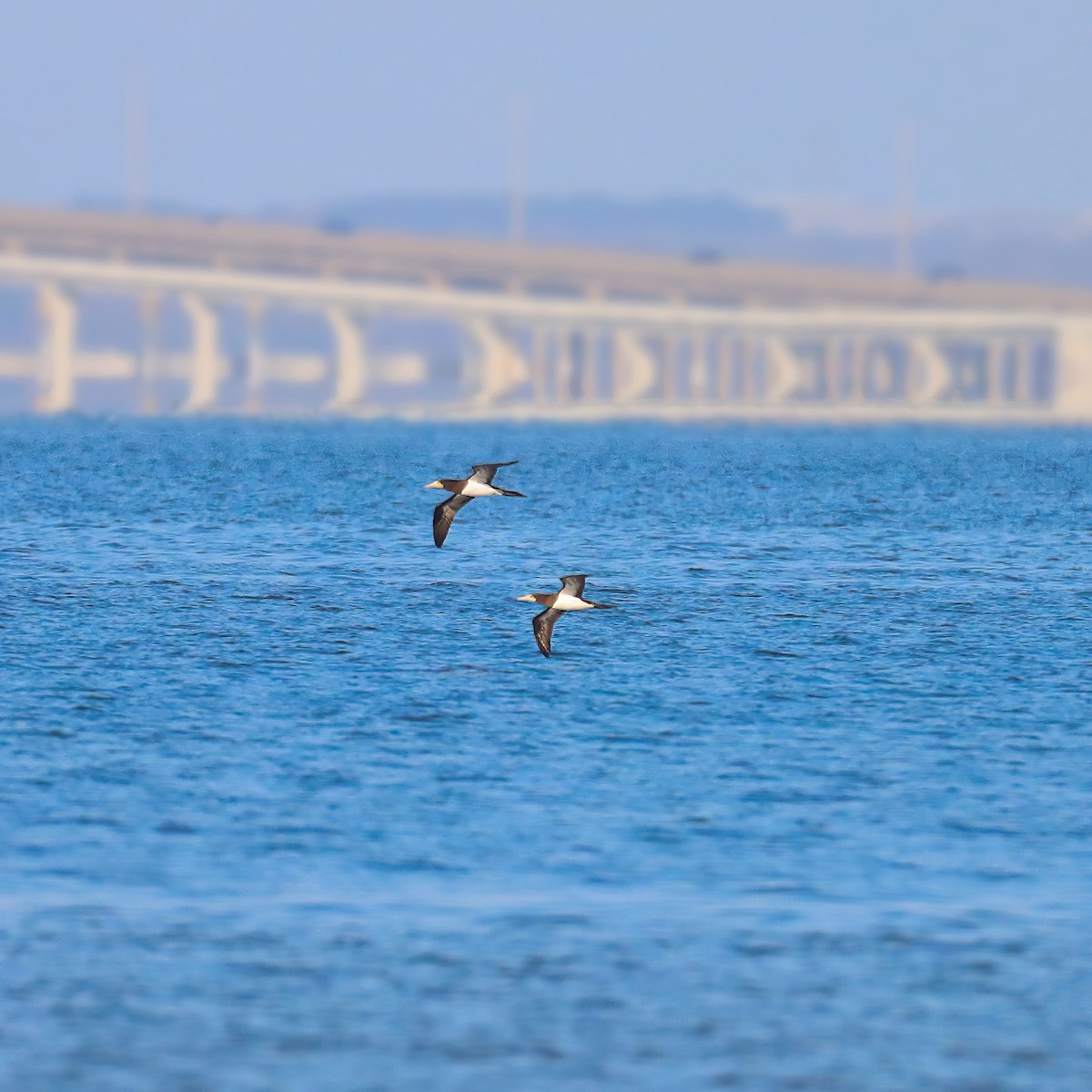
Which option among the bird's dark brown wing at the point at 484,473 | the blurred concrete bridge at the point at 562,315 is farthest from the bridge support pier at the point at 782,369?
the bird's dark brown wing at the point at 484,473

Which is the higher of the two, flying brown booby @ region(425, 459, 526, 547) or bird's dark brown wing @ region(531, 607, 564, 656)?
flying brown booby @ region(425, 459, 526, 547)

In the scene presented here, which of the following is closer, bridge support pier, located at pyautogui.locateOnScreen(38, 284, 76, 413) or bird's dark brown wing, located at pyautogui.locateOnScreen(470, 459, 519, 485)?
bird's dark brown wing, located at pyautogui.locateOnScreen(470, 459, 519, 485)

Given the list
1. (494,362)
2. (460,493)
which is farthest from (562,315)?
(460,493)

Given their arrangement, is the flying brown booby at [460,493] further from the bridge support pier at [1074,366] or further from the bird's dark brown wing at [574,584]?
the bridge support pier at [1074,366]

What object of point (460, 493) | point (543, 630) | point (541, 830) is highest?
point (460, 493)

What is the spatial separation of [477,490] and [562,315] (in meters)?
138

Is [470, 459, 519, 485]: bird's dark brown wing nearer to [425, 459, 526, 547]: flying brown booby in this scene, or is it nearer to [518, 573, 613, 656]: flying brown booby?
[425, 459, 526, 547]: flying brown booby

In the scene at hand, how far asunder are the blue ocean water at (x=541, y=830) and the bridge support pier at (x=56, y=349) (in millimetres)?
113249

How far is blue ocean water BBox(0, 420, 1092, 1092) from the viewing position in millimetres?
14953

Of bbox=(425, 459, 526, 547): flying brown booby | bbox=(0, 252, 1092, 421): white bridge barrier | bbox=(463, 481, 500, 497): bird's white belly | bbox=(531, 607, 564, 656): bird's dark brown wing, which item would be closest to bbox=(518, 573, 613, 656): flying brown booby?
bbox=(531, 607, 564, 656): bird's dark brown wing

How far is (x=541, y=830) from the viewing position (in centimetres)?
2105

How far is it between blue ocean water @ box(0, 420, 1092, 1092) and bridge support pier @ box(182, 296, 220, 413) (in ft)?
380

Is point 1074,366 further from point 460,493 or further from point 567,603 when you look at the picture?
point 567,603

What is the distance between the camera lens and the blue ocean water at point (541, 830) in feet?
49.1
